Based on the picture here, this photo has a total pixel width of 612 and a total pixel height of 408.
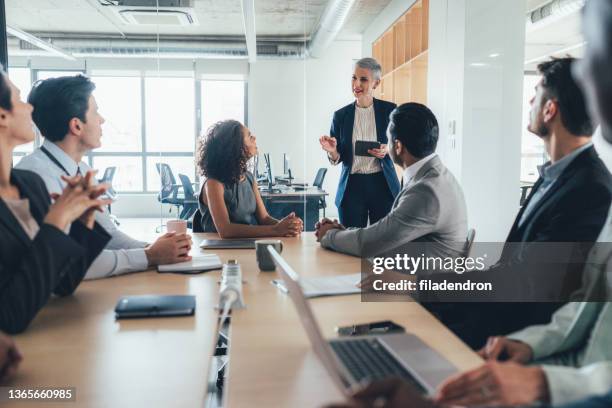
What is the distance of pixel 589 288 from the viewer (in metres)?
1.39

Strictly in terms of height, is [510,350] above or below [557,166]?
below

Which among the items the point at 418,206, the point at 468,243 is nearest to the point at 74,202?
the point at 418,206

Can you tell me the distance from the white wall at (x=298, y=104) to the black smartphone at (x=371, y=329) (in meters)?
5.06

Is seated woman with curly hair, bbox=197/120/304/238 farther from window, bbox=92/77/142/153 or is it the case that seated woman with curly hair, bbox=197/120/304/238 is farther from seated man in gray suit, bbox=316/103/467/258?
window, bbox=92/77/142/153

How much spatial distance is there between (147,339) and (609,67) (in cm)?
105

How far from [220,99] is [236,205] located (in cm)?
380

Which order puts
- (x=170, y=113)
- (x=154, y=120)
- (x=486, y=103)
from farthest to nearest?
(x=154, y=120)
(x=170, y=113)
(x=486, y=103)

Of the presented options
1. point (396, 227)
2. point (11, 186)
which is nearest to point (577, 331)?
point (396, 227)

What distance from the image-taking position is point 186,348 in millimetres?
1157

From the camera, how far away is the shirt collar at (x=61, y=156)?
1.94 m

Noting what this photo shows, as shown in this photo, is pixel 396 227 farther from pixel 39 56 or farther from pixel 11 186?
pixel 39 56

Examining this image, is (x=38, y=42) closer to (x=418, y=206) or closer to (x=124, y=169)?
(x=124, y=169)

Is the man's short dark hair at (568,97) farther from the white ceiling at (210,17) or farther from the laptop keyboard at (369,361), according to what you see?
the white ceiling at (210,17)

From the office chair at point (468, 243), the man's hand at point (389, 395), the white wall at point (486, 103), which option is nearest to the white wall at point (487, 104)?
the white wall at point (486, 103)
